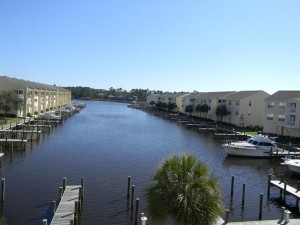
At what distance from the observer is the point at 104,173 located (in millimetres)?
37906

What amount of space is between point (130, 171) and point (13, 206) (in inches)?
593

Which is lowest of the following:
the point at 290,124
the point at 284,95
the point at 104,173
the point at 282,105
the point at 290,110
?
the point at 104,173

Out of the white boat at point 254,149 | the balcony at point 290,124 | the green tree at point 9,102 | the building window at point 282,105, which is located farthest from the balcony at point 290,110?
the green tree at point 9,102

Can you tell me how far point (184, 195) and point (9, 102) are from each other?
67917 millimetres

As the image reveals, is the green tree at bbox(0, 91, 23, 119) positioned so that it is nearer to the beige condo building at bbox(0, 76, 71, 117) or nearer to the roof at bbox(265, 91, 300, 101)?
the beige condo building at bbox(0, 76, 71, 117)

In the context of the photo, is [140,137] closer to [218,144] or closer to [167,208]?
[218,144]

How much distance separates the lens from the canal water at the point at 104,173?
26.8 meters

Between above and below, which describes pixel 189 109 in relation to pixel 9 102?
below

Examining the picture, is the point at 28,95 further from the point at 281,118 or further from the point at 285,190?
the point at 285,190

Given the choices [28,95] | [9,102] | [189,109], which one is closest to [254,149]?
[9,102]

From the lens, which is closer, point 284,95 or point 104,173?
point 104,173

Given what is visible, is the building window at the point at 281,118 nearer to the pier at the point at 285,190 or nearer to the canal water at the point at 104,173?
the canal water at the point at 104,173

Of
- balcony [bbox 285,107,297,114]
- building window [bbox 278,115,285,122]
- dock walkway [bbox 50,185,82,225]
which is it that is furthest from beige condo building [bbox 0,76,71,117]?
dock walkway [bbox 50,185,82,225]

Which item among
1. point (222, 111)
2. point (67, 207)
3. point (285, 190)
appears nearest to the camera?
point (67, 207)
